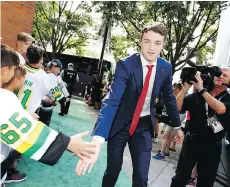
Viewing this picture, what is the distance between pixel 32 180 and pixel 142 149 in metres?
1.70

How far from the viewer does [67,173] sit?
3988mm

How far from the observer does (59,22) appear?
774 inches

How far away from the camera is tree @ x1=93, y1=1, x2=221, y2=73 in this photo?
12634 millimetres

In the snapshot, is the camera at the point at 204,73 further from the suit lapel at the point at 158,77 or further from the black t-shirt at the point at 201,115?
the suit lapel at the point at 158,77

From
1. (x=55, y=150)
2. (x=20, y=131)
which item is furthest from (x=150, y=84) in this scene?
(x=20, y=131)

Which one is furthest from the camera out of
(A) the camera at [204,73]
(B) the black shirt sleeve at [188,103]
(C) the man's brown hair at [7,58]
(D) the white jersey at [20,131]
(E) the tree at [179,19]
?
(E) the tree at [179,19]

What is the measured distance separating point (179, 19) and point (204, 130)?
1082 centimetres

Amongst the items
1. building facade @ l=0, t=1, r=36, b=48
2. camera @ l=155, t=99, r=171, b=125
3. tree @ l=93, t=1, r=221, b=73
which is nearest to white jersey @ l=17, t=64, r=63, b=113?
building facade @ l=0, t=1, r=36, b=48

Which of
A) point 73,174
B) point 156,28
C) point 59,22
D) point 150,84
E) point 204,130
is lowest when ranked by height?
point 73,174

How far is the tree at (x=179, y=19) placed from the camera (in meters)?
12.6

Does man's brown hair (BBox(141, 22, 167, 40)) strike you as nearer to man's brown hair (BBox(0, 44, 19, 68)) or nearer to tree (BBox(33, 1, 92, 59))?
man's brown hair (BBox(0, 44, 19, 68))

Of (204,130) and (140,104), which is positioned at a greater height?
(140,104)

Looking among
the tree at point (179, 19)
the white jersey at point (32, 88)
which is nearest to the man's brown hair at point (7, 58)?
the white jersey at point (32, 88)

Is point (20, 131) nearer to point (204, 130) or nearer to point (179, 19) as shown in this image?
point (204, 130)
